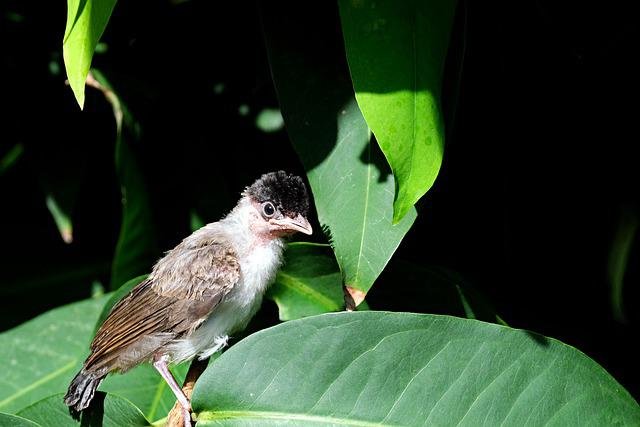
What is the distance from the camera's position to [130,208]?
2.45 metres

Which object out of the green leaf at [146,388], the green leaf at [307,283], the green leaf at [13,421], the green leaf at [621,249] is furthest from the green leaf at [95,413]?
the green leaf at [621,249]

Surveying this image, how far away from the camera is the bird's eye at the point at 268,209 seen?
2160 mm

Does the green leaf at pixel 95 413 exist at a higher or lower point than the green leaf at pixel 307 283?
lower

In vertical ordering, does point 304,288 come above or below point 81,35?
below

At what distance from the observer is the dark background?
229 centimetres

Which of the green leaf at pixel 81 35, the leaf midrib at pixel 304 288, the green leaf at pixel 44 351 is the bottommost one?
the green leaf at pixel 44 351

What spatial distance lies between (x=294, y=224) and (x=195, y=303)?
284 mm

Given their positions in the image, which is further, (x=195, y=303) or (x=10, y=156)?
(x=10, y=156)

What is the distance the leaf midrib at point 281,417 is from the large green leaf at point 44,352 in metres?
0.80

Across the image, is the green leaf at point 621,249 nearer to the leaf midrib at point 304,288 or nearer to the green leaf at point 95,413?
the leaf midrib at point 304,288

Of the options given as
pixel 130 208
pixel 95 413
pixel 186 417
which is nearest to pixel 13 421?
pixel 95 413

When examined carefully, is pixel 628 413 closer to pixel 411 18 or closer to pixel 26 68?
pixel 411 18

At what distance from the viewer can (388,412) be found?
5.69 feet

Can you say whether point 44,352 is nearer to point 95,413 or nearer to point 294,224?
point 95,413
